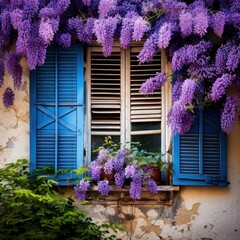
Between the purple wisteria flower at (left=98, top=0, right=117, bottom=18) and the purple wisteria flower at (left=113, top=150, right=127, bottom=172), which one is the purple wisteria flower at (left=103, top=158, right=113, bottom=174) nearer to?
the purple wisteria flower at (left=113, top=150, right=127, bottom=172)

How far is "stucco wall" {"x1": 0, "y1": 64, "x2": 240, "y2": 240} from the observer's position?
680cm

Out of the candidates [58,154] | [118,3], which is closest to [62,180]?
[58,154]

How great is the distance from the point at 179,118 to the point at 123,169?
0.82 m

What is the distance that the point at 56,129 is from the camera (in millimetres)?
6742

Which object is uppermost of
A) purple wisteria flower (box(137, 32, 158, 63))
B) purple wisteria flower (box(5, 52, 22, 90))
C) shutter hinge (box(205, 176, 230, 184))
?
purple wisteria flower (box(137, 32, 158, 63))

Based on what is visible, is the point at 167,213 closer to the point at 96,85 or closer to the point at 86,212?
the point at 86,212

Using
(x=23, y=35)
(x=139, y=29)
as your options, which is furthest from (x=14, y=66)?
(x=139, y=29)

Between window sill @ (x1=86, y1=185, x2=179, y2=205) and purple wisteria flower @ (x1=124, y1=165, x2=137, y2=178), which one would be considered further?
window sill @ (x1=86, y1=185, x2=179, y2=205)

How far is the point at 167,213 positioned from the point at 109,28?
2.04m

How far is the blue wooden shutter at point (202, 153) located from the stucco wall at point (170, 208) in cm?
14

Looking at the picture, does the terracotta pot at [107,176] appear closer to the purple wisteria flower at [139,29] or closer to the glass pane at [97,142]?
the glass pane at [97,142]

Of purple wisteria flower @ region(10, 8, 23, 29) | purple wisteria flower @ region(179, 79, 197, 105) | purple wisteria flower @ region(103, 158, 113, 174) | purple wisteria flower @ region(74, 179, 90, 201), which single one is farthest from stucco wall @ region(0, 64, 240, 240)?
purple wisteria flower @ region(179, 79, 197, 105)

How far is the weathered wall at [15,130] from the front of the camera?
680cm

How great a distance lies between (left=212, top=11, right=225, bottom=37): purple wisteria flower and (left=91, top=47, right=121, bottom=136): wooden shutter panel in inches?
46.4
